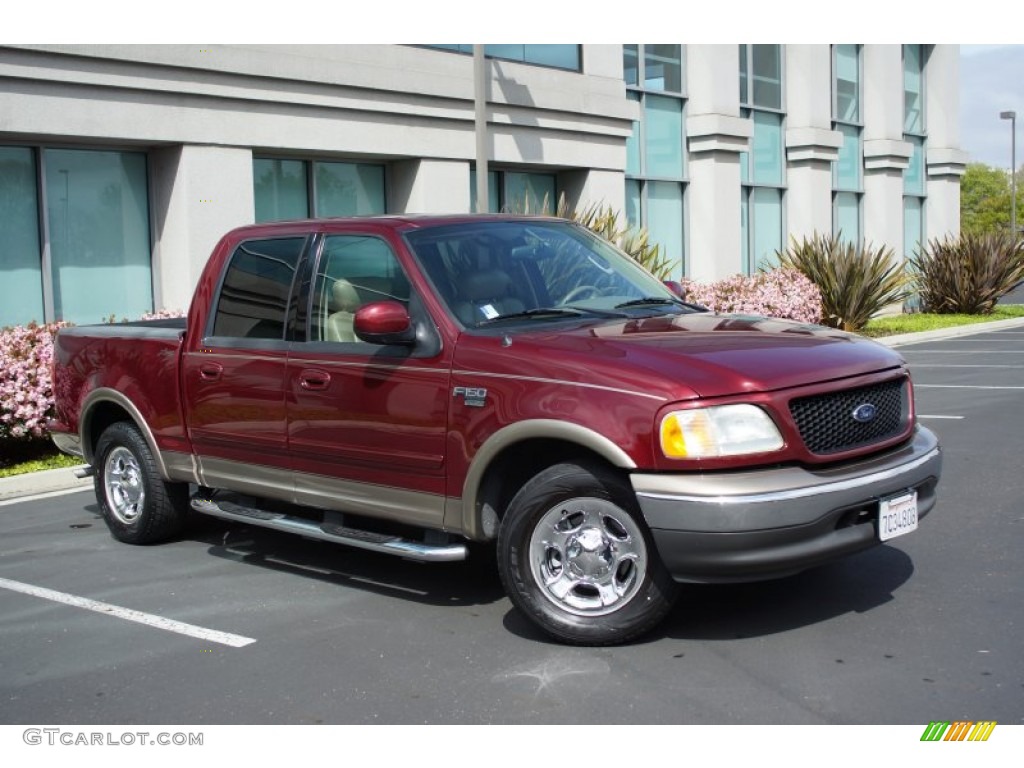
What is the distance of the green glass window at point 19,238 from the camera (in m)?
14.1

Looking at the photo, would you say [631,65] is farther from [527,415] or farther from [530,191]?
[527,415]

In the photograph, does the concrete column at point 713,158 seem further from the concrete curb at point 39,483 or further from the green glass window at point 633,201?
the concrete curb at point 39,483

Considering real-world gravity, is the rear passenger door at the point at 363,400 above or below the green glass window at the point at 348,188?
below

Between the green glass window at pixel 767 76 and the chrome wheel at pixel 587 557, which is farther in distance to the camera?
the green glass window at pixel 767 76

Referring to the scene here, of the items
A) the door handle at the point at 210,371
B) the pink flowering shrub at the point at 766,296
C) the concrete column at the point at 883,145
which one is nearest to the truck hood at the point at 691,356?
the door handle at the point at 210,371

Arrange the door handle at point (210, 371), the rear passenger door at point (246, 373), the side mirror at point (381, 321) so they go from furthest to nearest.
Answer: the door handle at point (210, 371) → the rear passenger door at point (246, 373) → the side mirror at point (381, 321)

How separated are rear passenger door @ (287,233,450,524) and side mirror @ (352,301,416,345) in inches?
5.5

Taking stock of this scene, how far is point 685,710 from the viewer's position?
464 cm

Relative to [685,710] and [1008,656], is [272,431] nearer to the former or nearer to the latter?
[685,710]

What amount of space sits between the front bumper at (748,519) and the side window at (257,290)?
260 cm

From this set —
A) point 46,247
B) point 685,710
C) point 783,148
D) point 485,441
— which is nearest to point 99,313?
point 46,247

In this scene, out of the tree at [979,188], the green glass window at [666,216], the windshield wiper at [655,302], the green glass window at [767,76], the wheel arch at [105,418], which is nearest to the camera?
the windshield wiper at [655,302]

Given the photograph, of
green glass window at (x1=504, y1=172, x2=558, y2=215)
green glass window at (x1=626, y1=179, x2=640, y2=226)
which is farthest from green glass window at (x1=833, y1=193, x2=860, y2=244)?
green glass window at (x1=504, y1=172, x2=558, y2=215)

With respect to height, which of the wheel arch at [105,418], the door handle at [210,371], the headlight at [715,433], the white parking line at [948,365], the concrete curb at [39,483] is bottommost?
the concrete curb at [39,483]
